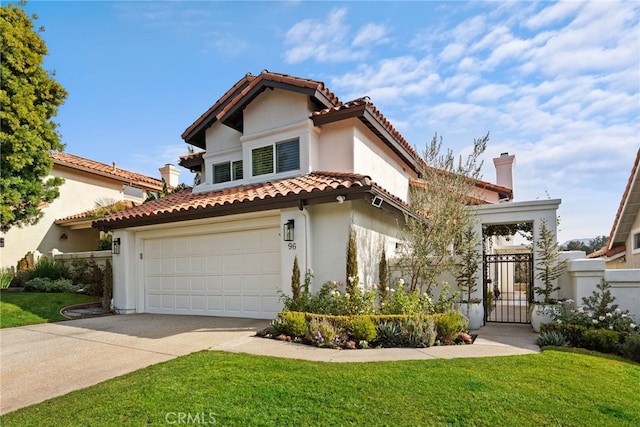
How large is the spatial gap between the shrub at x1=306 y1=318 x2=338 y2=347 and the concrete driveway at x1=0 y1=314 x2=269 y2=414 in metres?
1.46

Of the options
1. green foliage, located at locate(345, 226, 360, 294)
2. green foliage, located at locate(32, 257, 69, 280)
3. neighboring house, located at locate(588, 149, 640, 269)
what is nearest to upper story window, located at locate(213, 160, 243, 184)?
green foliage, located at locate(345, 226, 360, 294)

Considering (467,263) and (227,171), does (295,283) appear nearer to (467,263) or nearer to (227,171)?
(467,263)

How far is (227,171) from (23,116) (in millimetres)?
7224

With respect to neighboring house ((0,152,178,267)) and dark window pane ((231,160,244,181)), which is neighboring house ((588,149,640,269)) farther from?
neighboring house ((0,152,178,267))

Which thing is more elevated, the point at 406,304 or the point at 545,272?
the point at 545,272

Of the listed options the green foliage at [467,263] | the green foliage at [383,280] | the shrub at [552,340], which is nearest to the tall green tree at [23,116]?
the green foliage at [383,280]

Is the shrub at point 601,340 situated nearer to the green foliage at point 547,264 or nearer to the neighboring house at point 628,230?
the green foliage at point 547,264

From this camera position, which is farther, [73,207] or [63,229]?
[73,207]

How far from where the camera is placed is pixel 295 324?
7.52 meters

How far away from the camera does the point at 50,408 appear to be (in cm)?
446

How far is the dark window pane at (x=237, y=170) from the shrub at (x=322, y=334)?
24.3 ft

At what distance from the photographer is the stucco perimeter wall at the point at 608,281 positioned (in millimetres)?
7918

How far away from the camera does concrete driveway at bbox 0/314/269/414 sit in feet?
17.8

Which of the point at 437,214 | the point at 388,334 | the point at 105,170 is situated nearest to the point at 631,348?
the point at 388,334
